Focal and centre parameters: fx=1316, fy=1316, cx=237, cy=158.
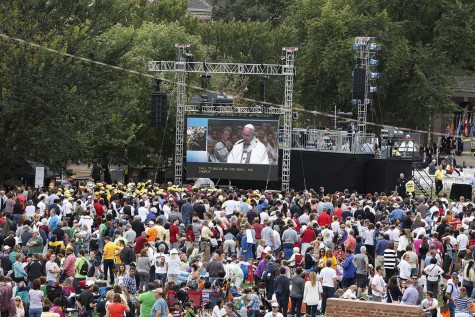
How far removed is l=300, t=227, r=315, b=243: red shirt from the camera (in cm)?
2995

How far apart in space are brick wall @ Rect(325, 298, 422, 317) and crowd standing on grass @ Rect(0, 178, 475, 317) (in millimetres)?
3942

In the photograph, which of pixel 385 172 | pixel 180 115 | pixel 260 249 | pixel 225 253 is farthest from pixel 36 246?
pixel 385 172

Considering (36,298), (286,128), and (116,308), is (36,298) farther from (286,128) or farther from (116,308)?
(286,128)

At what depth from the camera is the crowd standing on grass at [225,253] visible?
24312 mm

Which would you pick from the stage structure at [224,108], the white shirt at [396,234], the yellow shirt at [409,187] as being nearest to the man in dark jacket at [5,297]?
the white shirt at [396,234]

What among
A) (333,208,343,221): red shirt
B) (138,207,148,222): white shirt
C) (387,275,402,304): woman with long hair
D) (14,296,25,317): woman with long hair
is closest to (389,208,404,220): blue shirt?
(333,208,343,221): red shirt

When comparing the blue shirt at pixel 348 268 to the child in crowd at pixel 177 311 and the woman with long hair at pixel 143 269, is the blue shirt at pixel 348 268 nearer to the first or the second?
the woman with long hair at pixel 143 269

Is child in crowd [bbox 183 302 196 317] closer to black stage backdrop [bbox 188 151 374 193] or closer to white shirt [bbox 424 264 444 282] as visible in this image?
white shirt [bbox 424 264 444 282]

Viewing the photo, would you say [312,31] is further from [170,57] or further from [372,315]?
[372,315]

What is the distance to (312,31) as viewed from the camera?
65500mm

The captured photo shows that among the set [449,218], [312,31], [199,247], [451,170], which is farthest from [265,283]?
[312,31]

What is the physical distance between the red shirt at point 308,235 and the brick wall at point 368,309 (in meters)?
11.1

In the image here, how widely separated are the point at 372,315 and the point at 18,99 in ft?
93.8

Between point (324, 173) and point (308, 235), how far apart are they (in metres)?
16.4
